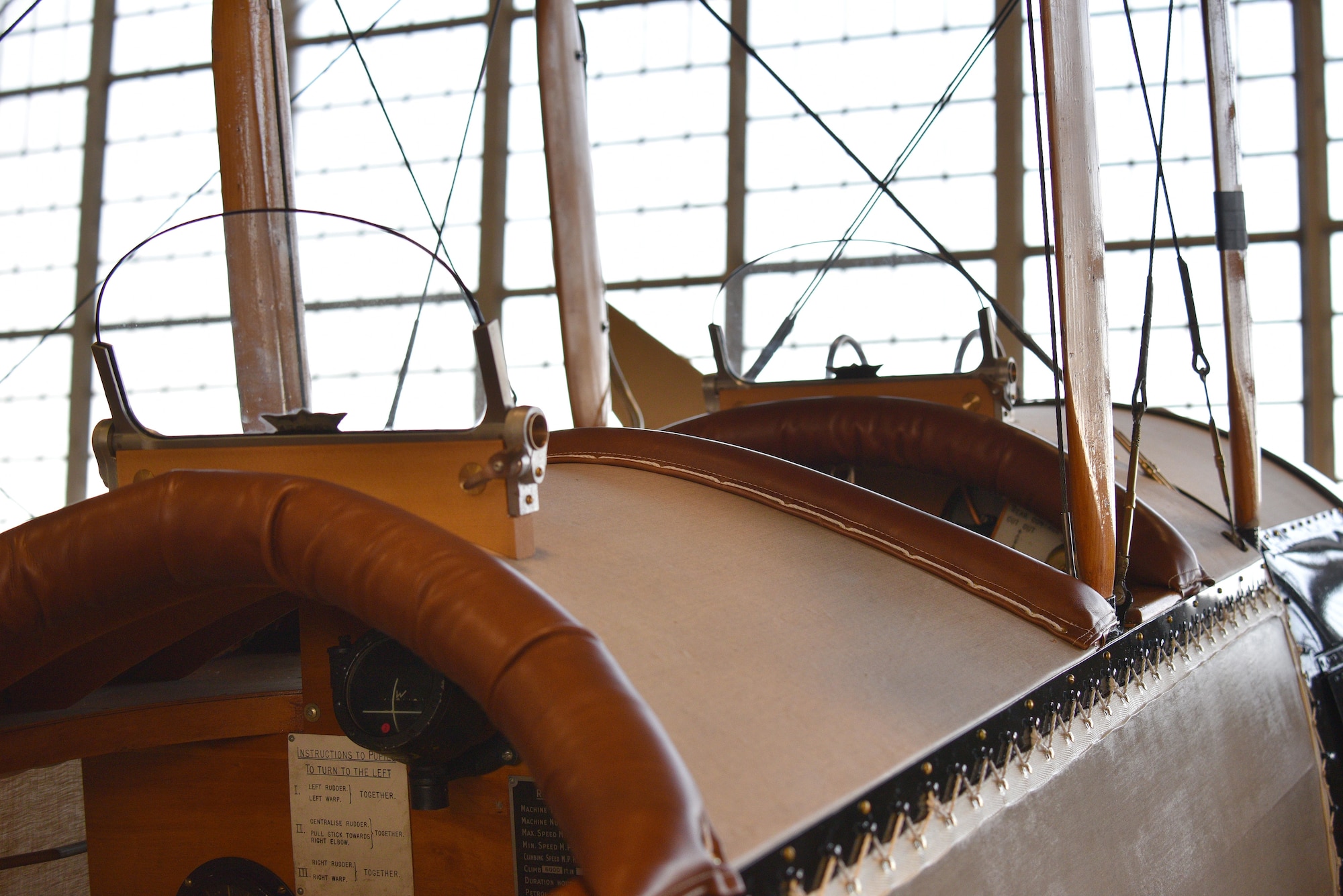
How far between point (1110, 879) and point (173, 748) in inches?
48.3

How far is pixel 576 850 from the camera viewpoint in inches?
28.1

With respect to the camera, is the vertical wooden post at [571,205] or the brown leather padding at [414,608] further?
the vertical wooden post at [571,205]

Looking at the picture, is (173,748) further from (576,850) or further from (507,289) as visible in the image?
(507,289)

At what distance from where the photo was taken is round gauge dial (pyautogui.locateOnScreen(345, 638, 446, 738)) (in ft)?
4.06

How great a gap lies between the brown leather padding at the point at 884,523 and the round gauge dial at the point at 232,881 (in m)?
0.69

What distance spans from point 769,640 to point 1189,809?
78cm

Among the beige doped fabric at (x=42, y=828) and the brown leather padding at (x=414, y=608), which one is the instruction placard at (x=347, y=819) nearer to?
the brown leather padding at (x=414, y=608)

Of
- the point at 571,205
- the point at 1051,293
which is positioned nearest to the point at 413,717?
the point at 1051,293

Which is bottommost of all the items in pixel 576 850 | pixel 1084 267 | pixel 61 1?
pixel 576 850

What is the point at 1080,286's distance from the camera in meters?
1.45

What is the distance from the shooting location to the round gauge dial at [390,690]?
1.24 metres

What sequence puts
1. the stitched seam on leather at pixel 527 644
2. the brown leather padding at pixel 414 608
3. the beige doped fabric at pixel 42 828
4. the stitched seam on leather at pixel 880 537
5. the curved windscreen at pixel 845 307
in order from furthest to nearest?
the curved windscreen at pixel 845 307
the beige doped fabric at pixel 42 828
the stitched seam on leather at pixel 880 537
the stitched seam on leather at pixel 527 644
the brown leather padding at pixel 414 608

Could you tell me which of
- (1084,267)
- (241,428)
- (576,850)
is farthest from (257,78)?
(576,850)

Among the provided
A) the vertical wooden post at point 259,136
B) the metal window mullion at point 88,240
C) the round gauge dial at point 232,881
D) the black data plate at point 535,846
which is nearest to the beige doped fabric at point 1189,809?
the black data plate at point 535,846
